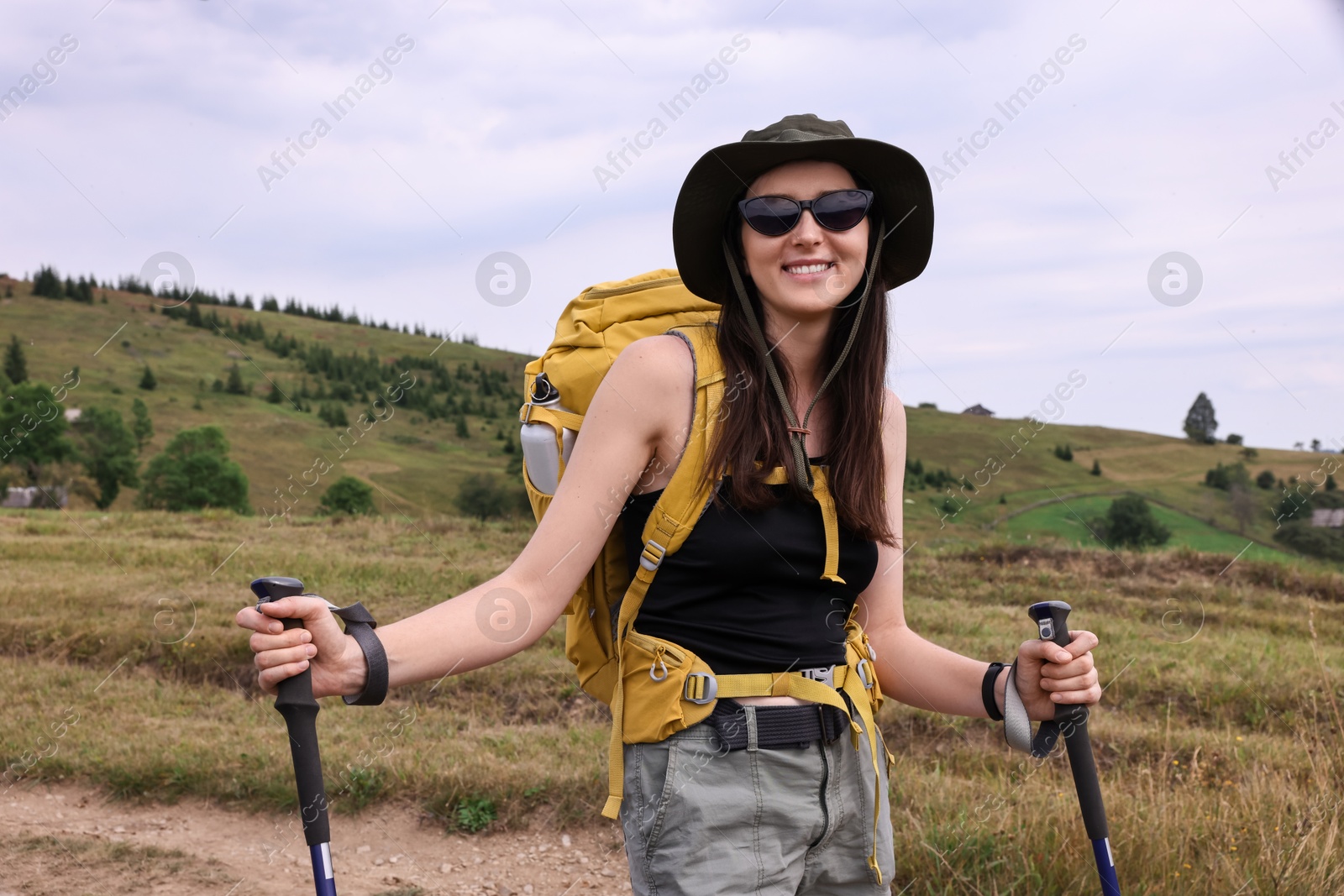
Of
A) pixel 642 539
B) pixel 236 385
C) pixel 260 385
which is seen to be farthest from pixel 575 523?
pixel 260 385

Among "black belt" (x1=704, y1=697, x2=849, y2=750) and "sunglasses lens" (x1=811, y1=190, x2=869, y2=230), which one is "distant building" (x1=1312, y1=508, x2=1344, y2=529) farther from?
"black belt" (x1=704, y1=697, x2=849, y2=750)

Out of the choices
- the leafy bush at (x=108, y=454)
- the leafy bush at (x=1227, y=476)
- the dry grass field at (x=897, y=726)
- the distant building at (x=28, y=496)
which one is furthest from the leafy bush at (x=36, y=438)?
the leafy bush at (x=1227, y=476)

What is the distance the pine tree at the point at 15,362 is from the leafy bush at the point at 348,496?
46.1 metres

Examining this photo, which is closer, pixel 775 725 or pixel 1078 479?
pixel 775 725

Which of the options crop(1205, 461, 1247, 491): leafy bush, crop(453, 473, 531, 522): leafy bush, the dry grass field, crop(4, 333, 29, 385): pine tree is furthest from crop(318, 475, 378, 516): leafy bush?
crop(4, 333, 29, 385): pine tree

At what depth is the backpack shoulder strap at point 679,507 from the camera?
201 cm

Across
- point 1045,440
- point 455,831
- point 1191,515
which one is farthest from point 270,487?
point 455,831

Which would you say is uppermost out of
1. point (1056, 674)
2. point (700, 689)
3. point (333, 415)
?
point (333, 415)

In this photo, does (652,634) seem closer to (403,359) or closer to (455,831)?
(455,831)

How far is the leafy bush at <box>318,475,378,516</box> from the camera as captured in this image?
50.4 m

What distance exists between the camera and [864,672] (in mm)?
2248

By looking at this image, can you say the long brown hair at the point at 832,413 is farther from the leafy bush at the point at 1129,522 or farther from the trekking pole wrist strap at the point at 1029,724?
the leafy bush at the point at 1129,522

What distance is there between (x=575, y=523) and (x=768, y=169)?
85 cm

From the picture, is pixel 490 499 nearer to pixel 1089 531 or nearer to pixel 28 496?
pixel 28 496
